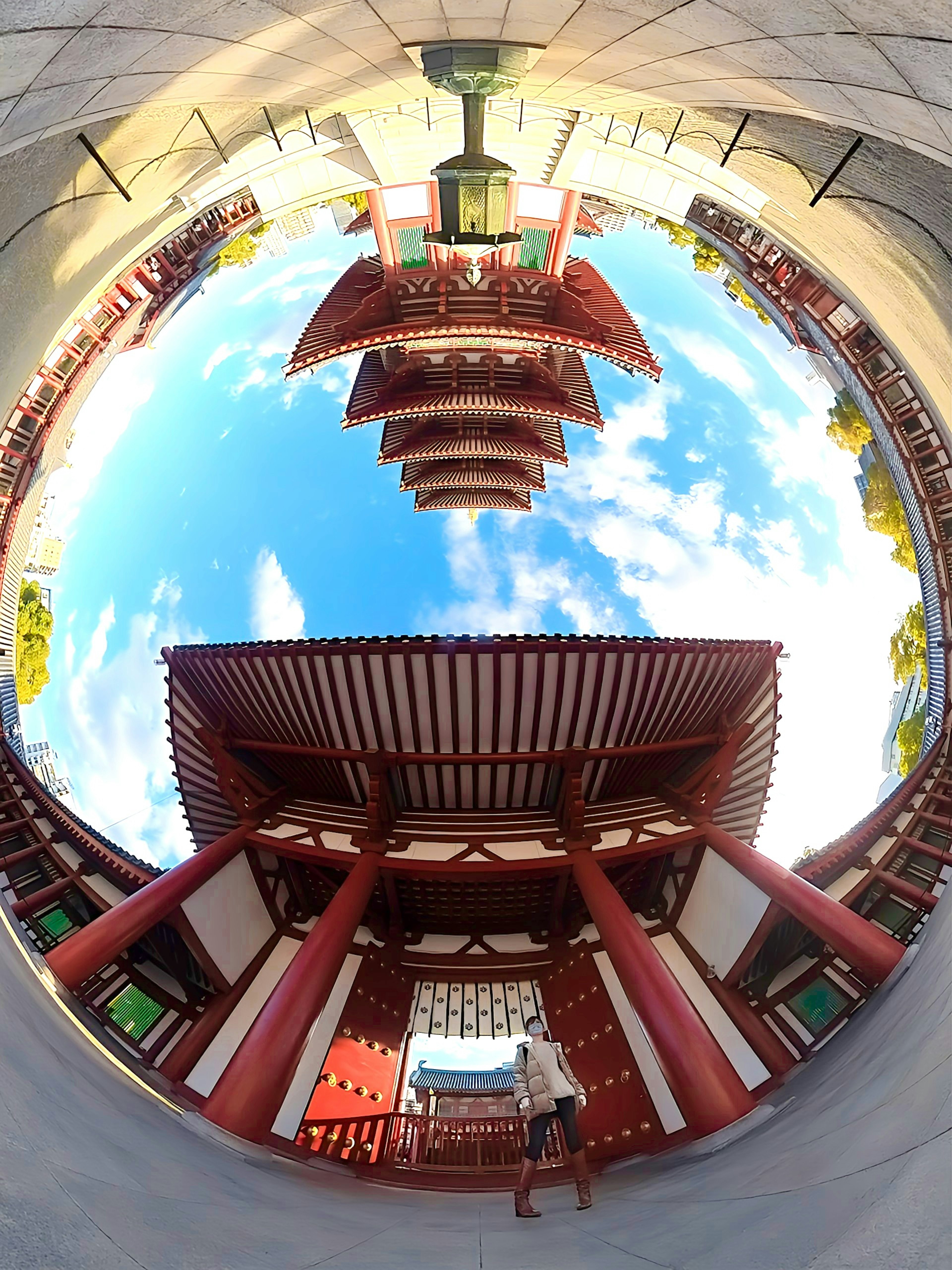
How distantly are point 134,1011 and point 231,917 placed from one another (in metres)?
1.18

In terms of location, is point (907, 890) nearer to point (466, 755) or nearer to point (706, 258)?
point (466, 755)

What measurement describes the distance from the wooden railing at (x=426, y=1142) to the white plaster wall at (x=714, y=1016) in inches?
67.2

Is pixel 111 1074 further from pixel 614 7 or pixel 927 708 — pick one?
pixel 927 708

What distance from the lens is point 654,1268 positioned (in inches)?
70.5

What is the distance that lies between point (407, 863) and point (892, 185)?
6703 millimetres

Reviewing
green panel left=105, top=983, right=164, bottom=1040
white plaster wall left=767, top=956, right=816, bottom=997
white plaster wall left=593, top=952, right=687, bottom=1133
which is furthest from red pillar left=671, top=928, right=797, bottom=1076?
green panel left=105, top=983, right=164, bottom=1040

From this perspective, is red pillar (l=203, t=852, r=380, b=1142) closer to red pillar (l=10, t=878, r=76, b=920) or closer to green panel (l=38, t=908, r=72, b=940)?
red pillar (l=10, t=878, r=76, b=920)

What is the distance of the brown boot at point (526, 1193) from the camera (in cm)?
268

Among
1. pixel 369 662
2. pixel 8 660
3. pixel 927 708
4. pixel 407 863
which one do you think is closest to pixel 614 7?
pixel 369 662

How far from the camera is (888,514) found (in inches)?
324

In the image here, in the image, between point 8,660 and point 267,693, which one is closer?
point 267,693

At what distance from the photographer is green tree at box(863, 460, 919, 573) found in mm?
7883

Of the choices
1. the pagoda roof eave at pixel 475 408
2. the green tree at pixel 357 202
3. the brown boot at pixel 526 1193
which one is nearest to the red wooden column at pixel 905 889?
the brown boot at pixel 526 1193

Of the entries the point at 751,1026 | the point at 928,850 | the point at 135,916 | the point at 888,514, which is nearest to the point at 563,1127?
the point at 751,1026
